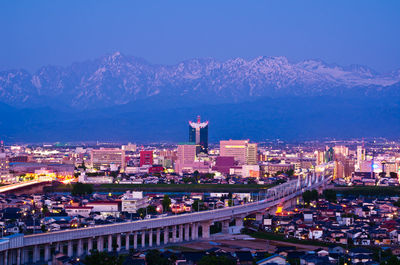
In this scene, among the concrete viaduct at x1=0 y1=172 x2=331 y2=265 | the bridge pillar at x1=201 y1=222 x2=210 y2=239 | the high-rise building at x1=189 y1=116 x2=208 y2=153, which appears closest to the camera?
the concrete viaduct at x1=0 y1=172 x2=331 y2=265

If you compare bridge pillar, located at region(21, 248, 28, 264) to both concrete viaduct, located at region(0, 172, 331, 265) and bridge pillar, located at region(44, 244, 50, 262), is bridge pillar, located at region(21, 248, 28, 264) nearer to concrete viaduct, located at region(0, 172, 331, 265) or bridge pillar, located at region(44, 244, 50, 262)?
concrete viaduct, located at region(0, 172, 331, 265)

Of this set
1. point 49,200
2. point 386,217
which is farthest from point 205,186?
point 386,217

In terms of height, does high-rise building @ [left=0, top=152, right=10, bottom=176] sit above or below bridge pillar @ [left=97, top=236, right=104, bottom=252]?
above

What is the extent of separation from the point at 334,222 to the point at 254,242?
221 inches

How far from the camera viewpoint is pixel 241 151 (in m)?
96.4


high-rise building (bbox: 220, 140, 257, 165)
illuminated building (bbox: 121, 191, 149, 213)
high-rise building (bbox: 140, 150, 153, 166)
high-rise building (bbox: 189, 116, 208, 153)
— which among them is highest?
high-rise building (bbox: 189, 116, 208, 153)

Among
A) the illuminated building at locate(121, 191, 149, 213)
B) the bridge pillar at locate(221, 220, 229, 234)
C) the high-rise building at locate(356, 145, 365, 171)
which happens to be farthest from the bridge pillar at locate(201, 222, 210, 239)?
the high-rise building at locate(356, 145, 365, 171)

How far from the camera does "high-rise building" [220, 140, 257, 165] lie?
95.2 metres

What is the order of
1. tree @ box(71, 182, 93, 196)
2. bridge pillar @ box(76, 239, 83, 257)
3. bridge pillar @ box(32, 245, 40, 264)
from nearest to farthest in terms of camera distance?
bridge pillar @ box(32, 245, 40, 264) → bridge pillar @ box(76, 239, 83, 257) → tree @ box(71, 182, 93, 196)

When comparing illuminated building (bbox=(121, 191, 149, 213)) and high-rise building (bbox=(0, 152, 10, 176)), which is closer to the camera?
illuminated building (bbox=(121, 191, 149, 213))

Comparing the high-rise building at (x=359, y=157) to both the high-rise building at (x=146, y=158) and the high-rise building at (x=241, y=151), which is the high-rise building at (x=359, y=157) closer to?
the high-rise building at (x=241, y=151)

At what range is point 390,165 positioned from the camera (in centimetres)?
7744

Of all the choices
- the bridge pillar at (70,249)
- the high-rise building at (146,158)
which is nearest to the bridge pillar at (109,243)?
the bridge pillar at (70,249)

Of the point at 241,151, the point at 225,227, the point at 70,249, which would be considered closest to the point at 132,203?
the point at 225,227
